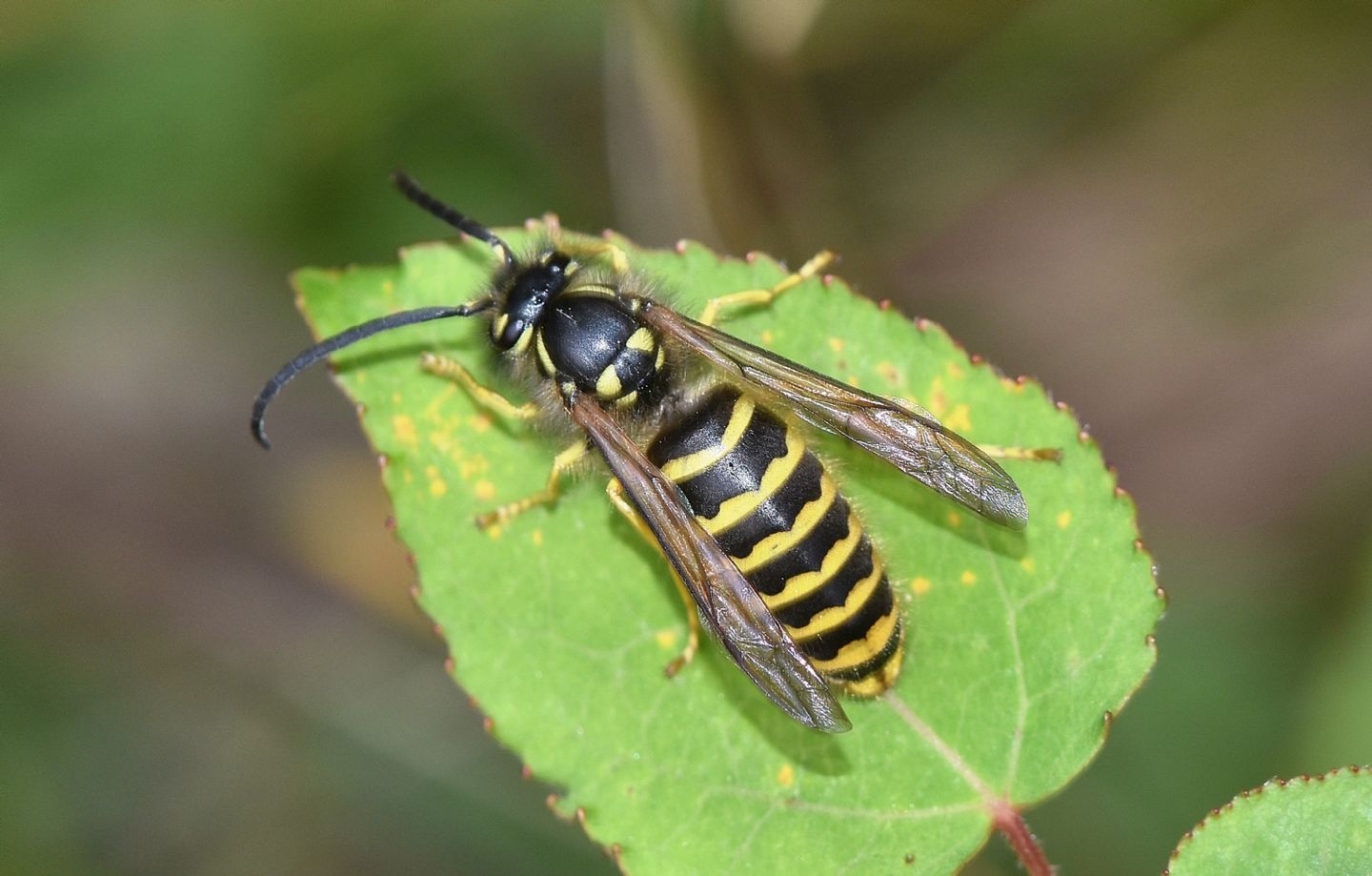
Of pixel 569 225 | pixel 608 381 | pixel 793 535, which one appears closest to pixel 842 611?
pixel 793 535

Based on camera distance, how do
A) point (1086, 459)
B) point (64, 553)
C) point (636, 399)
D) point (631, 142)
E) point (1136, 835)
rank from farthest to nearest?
point (64, 553), point (631, 142), point (1136, 835), point (636, 399), point (1086, 459)

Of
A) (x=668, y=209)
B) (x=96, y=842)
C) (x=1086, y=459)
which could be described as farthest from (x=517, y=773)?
(x=1086, y=459)

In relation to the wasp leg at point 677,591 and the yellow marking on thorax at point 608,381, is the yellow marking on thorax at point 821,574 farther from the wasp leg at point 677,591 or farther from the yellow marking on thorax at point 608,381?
the yellow marking on thorax at point 608,381

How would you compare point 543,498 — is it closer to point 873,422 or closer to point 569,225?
point 873,422

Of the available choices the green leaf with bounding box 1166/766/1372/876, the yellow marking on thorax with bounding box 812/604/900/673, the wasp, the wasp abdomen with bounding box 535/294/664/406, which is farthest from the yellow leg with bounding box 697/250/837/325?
the green leaf with bounding box 1166/766/1372/876

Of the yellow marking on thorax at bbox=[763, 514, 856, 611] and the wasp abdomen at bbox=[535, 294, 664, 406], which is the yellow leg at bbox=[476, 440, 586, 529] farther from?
the yellow marking on thorax at bbox=[763, 514, 856, 611]

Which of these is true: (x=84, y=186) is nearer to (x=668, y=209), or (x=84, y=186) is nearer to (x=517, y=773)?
(x=668, y=209)
